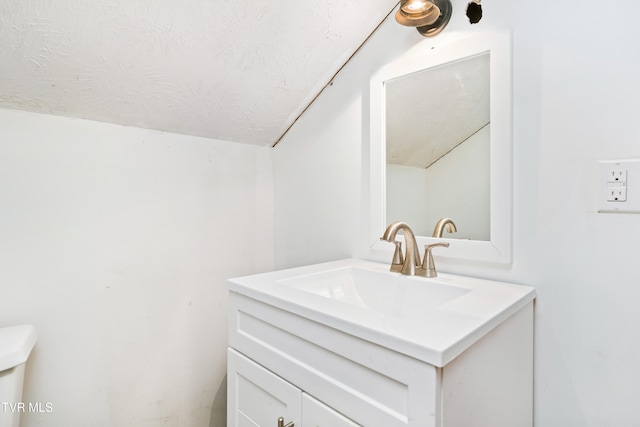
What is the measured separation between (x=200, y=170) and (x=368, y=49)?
0.80 m

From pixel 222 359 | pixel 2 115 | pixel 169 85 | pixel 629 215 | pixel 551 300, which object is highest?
pixel 169 85

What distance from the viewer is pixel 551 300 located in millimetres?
834

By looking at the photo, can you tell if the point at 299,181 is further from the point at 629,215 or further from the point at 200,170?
the point at 629,215

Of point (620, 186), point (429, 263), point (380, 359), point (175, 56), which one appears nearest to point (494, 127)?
point (620, 186)

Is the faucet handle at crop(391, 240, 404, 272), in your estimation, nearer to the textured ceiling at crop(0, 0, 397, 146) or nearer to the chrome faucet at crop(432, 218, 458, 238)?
the chrome faucet at crop(432, 218, 458, 238)

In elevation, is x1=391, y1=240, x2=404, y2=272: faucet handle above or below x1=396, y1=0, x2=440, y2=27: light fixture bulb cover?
below

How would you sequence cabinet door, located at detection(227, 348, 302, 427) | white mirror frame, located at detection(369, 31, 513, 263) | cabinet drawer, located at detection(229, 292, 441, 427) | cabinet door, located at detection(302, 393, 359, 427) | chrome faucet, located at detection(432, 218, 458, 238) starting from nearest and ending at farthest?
1. cabinet drawer, located at detection(229, 292, 441, 427)
2. cabinet door, located at detection(302, 393, 359, 427)
3. cabinet door, located at detection(227, 348, 302, 427)
4. white mirror frame, located at detection(369, 31, 513, 263)
5. chrome faucet, located at detection(432, 218, 458, 238)

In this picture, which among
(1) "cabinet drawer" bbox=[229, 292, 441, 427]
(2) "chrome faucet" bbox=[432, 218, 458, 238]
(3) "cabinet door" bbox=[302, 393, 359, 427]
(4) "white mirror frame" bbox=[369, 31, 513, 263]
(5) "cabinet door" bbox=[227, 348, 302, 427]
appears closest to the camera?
(1) "cabinet drawer" bbox=[229, 292, 441, 427]

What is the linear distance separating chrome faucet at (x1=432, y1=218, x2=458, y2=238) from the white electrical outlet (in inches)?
13.8

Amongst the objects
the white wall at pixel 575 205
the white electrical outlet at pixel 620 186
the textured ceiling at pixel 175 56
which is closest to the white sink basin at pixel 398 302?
the white wall at pixel 575 205

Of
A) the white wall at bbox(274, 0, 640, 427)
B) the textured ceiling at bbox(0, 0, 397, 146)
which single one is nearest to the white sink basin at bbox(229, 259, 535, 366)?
the white wall at bbox(274, 0, 640, 427)

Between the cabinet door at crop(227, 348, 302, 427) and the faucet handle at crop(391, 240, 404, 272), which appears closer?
the cabinet door at crop(227, 348, 302, 427)

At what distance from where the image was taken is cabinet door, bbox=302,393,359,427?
0.64 m

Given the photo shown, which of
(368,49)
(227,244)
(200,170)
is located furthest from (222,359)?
(368,49)
